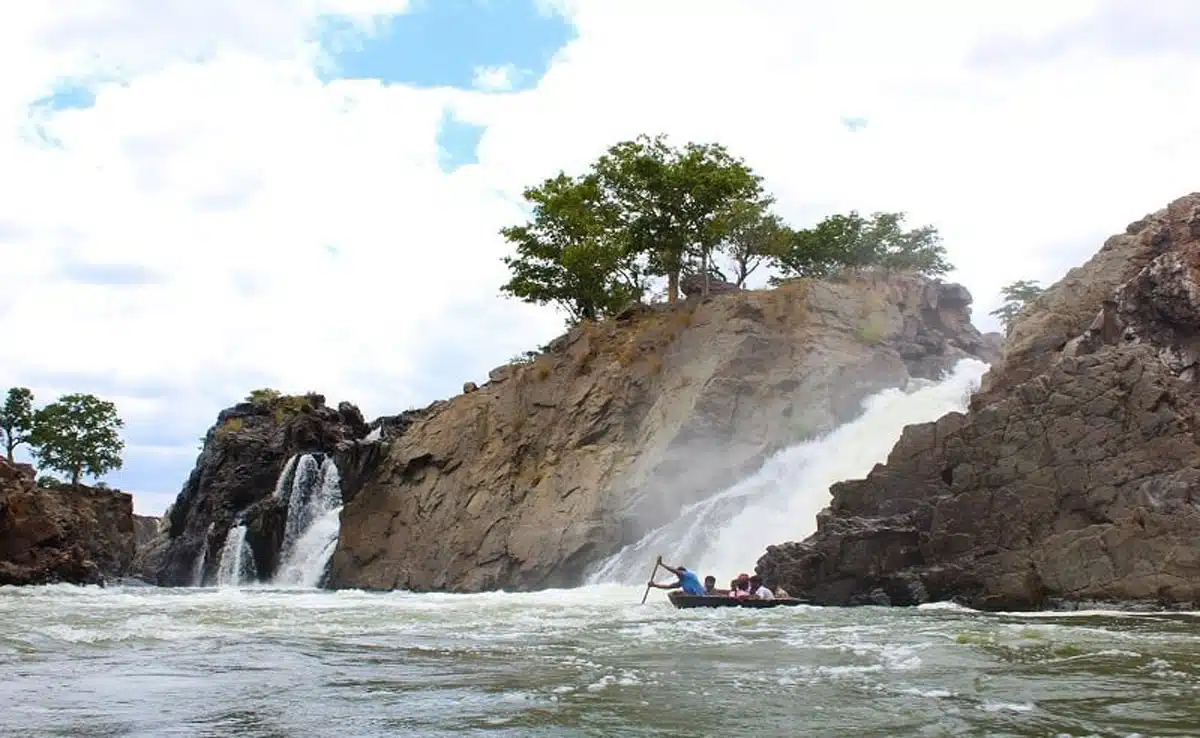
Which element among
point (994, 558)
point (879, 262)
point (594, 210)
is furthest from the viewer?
point (879, 262)

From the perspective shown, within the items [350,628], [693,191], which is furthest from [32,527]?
[693,191]

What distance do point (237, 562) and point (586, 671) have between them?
4140 centimetres

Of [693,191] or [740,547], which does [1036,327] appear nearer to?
[740,547]

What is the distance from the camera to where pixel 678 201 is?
5384cm

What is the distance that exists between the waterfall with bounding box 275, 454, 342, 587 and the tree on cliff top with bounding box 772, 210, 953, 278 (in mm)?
25804

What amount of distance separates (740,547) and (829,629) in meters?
13.7

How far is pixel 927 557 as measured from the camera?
2727cm

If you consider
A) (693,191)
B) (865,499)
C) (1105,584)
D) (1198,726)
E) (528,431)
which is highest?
(693,191)

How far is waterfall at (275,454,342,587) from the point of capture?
2007 inches

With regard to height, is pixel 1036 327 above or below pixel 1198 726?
above

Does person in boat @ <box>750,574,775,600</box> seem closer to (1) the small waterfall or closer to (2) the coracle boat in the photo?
(2) the coracle boat

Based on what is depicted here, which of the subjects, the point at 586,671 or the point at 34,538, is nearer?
the point at 586,671

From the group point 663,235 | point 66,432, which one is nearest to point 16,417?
point 66,432

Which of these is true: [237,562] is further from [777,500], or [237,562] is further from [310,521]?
[777,500]
